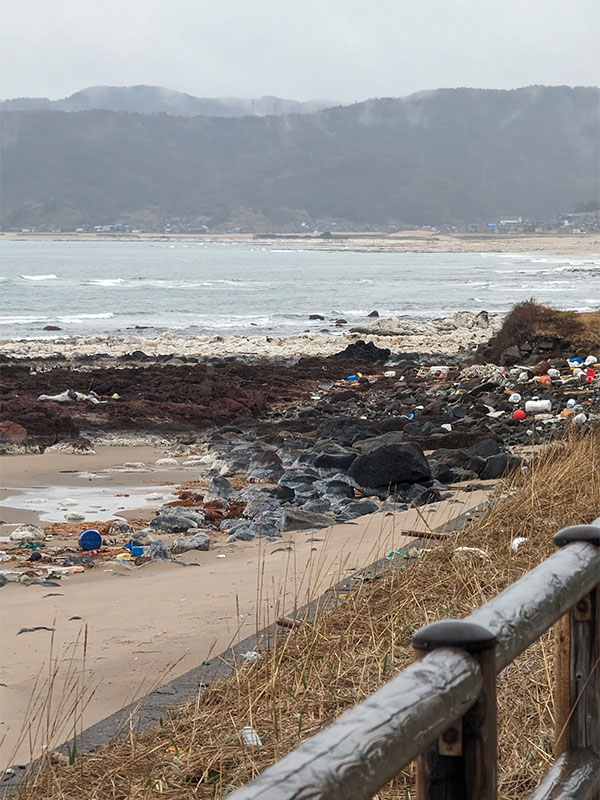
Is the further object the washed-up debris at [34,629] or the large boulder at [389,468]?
the large boulder at [389,468]

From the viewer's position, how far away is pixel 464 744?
1.58 m

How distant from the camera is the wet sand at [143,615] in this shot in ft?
14.7

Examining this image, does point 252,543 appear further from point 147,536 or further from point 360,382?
point 360,382

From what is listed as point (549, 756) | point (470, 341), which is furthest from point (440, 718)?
point (470, 341)

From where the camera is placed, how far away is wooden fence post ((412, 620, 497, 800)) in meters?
1.55

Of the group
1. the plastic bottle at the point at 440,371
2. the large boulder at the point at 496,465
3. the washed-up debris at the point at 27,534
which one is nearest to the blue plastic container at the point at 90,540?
the washed-up debris at the point at 27,534

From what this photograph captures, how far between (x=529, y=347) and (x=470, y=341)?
27.1 ft

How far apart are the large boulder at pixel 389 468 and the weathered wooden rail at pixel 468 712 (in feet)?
25.6

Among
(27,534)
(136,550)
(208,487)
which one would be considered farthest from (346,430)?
(136,550)

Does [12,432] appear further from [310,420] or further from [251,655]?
[251,655]

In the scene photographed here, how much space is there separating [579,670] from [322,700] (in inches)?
62.5

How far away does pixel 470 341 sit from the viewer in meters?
29.2

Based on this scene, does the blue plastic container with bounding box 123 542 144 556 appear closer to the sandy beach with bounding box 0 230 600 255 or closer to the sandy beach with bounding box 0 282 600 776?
the sandy beach with bounding box 0 282 600 776

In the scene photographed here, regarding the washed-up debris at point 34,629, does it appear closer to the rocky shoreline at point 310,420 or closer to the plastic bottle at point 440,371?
the rocky shoreline at point 310,420
